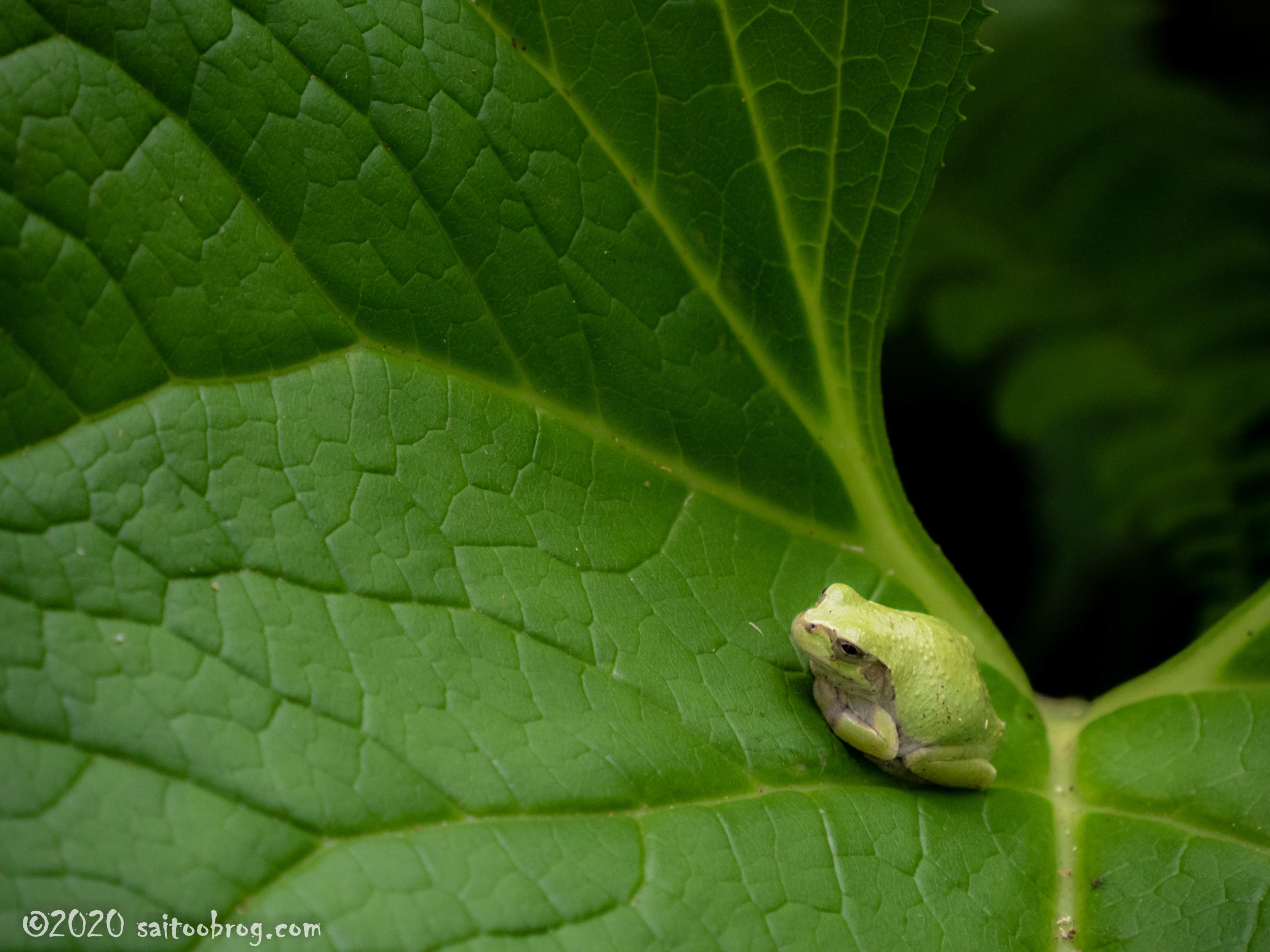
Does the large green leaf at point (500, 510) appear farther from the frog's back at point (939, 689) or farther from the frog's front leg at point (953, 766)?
the frog's back at point (939, 689)

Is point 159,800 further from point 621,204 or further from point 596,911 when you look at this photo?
point 621,204

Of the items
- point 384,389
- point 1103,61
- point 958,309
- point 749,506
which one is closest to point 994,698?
point 749,506

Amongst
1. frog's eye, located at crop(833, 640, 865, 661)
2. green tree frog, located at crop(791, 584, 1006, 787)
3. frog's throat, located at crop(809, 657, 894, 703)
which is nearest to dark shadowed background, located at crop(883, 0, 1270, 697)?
green tree frog, located at crop(791, 584, 1006, 787)

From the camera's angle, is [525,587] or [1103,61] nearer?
[525,587]

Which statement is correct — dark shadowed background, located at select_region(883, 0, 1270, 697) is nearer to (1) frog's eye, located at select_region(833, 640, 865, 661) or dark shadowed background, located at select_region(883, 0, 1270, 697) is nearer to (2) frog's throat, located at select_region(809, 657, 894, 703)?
(2) frog's throat, located at select_region(809, 657, 894, 703)

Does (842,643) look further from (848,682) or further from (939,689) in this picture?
(939,689)

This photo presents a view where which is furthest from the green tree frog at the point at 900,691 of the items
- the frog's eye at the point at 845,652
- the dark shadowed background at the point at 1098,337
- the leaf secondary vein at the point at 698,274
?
the dark shadowed background at the point at 1098,337
